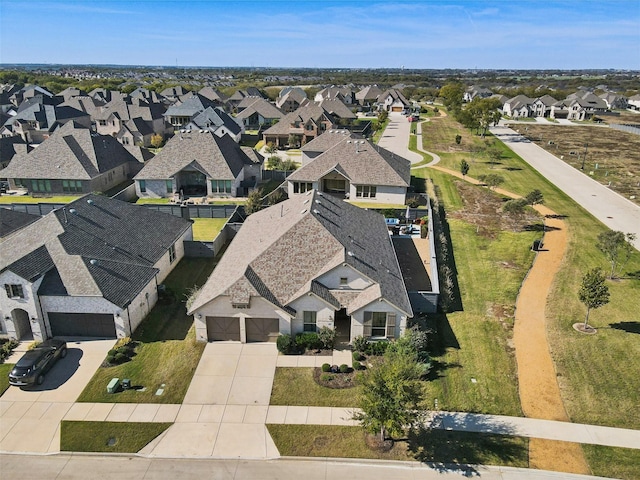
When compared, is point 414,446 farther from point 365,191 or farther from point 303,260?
point 365,191

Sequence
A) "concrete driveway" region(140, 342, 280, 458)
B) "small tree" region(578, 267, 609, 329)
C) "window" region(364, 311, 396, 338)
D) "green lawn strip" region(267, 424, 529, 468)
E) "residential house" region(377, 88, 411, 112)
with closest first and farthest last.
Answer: "green lawn strip" region(267, 424, 529, 468)
"concrete driveway" region(140, 342, 280, 458)
"window" region(364, 311, 396, 338)
"small tree" region(578, 267, 609, 329)
"residential house" region(377, 88, 411, 112)

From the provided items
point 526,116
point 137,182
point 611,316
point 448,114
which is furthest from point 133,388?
point 526,116

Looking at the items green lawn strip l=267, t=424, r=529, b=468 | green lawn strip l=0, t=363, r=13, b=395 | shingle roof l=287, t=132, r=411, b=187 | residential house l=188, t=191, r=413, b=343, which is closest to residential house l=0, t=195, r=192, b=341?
green lawn strip l=0, t=363, r=13, b=395

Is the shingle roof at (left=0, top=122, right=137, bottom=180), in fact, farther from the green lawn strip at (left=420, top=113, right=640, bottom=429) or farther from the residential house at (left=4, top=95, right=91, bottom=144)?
the green lawn strip at (left=420, top=113, right=640, bottom=429)

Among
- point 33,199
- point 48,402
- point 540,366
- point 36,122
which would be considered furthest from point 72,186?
point 540,366

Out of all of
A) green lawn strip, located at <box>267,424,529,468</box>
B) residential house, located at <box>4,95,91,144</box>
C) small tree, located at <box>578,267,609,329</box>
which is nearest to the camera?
green lawn strip, located at <box>267,424,529,468</box>

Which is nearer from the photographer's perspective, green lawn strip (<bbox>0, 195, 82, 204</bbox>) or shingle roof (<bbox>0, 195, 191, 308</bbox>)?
shingle roof (<bbox>0, 195, 191, 308</bbox>)
